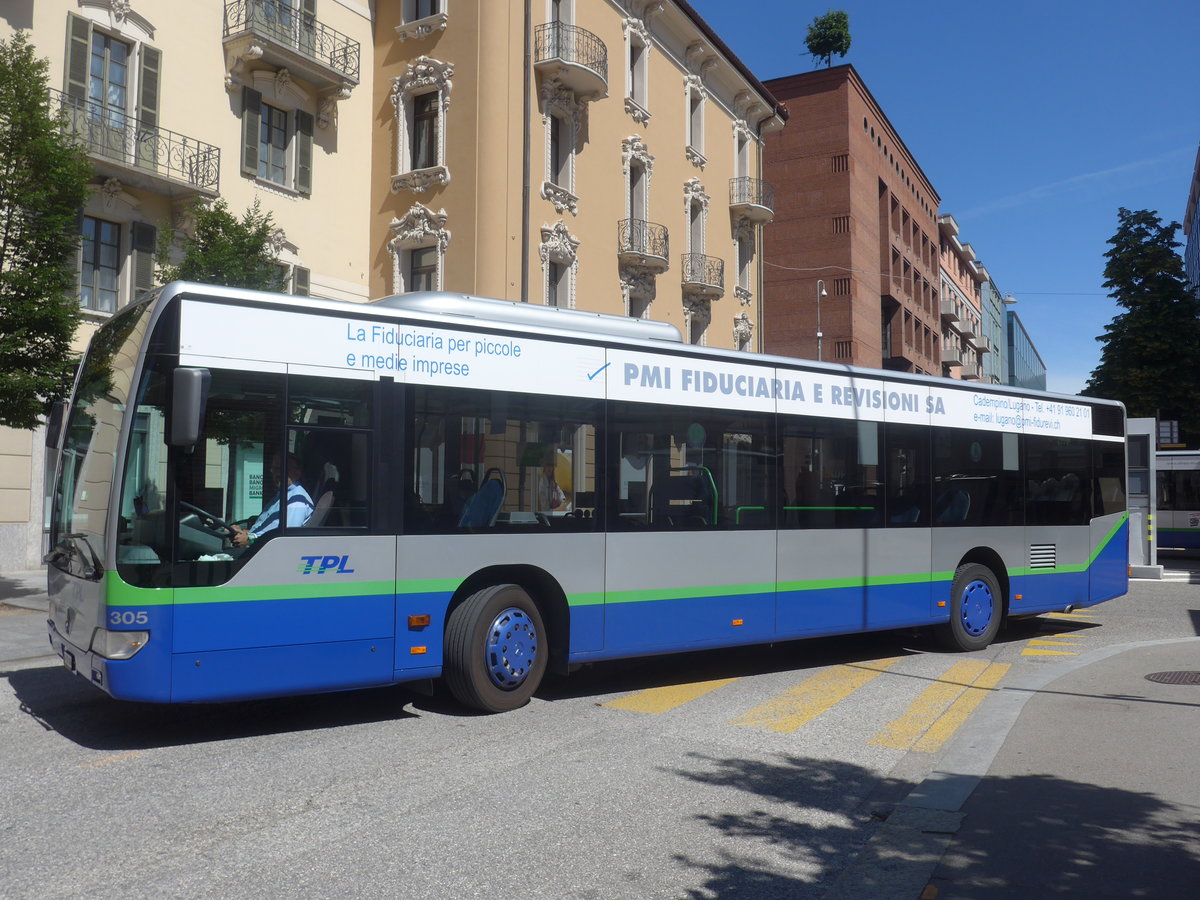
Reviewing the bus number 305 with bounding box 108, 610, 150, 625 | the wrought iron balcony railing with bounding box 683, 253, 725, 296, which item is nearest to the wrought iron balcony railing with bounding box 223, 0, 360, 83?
the wrought iron balcony railing with bounding box 683, 253, 725, 296

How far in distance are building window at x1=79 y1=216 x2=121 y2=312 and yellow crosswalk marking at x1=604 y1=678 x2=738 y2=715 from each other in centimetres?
1399

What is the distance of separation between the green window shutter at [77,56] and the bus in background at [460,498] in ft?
42.3

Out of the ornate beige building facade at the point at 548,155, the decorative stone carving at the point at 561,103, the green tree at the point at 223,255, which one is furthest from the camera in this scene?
the decorative stone carving at the point at 561,103

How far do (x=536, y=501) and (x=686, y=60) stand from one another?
2704 cm

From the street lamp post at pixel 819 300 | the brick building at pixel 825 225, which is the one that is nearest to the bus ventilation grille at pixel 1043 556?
the street lamp post at pixel 819 300

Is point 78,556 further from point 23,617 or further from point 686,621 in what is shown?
point 23,617

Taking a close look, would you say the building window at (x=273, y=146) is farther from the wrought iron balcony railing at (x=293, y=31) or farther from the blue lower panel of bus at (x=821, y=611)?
the blue lower panel of bus at (x=821, y=611)

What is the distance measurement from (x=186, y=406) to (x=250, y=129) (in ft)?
55.9

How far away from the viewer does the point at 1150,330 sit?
129 feet

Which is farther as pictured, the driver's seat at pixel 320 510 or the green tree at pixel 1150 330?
the green tree at pixel 1150 330

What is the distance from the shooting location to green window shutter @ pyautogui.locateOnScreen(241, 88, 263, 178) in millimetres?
21391

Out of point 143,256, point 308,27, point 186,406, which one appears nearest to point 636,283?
point 308,27

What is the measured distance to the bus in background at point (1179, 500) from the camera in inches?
1240

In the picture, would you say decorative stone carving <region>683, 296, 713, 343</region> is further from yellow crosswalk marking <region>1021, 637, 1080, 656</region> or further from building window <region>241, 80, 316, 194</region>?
yellow crosswalk marking <region>1021, 637, 1080, 656</region>
